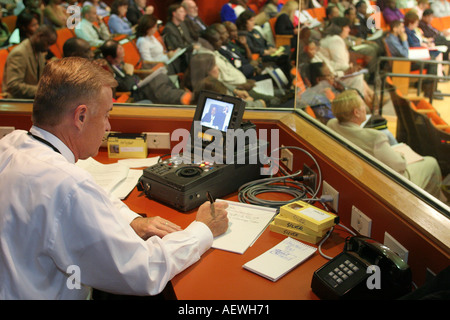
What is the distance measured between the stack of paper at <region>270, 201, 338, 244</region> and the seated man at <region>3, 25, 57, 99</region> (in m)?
3.05

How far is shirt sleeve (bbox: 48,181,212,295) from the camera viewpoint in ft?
3.47

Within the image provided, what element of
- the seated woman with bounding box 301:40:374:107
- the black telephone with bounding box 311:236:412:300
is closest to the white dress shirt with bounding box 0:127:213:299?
the black telephone with bounding box 311:236:412:300

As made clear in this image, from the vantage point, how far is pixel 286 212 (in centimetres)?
151

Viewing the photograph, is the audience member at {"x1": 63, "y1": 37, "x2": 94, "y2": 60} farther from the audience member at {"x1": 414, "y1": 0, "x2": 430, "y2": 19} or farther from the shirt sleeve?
the audience member at {"x1": 414, "y1": 0, "x2": 430, "y2": 19}

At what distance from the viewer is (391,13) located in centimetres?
639

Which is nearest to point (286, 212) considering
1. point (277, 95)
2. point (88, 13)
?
point (277, 95)

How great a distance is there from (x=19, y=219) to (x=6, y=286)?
17 centimetres

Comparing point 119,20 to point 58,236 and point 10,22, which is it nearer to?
point 10,22

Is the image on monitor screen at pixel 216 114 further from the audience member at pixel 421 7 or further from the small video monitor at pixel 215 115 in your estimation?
the audience member at pixel 421 7

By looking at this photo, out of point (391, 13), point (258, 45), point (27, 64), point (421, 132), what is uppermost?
point (391, 13)

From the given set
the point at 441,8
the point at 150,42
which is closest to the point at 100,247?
the point at 150,42

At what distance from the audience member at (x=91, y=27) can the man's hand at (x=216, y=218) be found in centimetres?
403

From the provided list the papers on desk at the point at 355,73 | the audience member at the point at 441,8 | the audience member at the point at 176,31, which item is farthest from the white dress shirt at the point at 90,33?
the audience member at the point at 441,8

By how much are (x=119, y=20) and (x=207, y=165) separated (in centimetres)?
439
